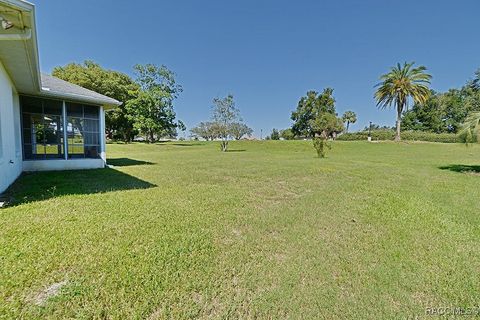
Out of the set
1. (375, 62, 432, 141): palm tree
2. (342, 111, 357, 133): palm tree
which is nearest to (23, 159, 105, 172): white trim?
(375, 62, 432, 141): palm tree

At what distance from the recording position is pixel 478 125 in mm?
9875

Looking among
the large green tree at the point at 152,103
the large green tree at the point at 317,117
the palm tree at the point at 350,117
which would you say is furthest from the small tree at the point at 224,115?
the palm tree at the point at 350,117

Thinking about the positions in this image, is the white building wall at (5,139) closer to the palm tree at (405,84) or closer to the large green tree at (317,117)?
the palm tree at (405,84)

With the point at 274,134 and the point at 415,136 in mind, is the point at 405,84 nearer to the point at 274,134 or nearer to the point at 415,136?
the point at 415,136

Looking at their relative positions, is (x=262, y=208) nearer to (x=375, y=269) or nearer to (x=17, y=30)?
(x=375, y=269)

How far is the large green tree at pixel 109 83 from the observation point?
3434 cm

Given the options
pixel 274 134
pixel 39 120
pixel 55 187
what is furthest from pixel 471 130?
pixel 274 134

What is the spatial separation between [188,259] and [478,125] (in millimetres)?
12694

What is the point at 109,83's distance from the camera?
118ft

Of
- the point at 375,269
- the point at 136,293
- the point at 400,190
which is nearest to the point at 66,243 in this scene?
the point at 136,293

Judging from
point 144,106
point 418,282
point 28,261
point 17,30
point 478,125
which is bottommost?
point 418,282

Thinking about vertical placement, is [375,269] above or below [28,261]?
below

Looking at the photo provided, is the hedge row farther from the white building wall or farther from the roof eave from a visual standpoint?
the white building wall

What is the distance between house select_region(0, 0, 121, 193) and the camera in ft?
20.2
